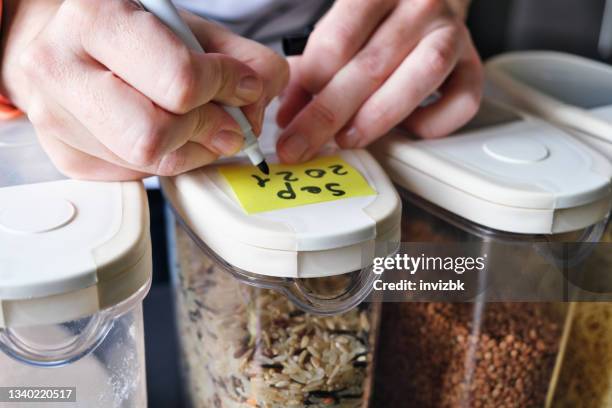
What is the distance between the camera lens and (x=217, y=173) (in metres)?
0.57

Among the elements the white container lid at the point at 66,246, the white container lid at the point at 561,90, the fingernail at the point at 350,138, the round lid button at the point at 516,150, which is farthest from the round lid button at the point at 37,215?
the white container lid at the point at 561,90

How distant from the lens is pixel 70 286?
44 cm

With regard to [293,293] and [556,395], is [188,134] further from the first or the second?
[556,395]

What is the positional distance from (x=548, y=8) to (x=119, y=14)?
1234mm

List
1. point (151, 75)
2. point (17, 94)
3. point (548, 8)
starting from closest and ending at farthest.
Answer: point (151, 75) → point (17, 94) → point (548, 8)

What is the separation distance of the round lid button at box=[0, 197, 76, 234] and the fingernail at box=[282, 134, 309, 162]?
0.17 m

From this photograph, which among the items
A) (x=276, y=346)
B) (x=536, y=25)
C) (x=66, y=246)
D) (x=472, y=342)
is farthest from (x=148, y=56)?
(x=536, y=25)

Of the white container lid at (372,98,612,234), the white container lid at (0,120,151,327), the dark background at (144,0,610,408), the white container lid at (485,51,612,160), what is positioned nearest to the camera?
the white container lid at (0,120,151,327)

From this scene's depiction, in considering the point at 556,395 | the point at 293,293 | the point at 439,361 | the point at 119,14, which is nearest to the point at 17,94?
the point at 119,14

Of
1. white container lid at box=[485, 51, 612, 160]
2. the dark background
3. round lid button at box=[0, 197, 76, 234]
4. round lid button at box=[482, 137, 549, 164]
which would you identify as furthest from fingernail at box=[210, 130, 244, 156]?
the dark background

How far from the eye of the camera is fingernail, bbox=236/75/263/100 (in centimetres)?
52

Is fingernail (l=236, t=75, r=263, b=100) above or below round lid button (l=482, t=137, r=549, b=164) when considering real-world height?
above

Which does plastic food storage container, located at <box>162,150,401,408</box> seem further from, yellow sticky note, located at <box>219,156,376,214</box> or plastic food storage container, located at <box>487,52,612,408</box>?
plastic food storage container, located at <box>487,52,612,408</box>

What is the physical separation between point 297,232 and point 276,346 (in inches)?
4.8
